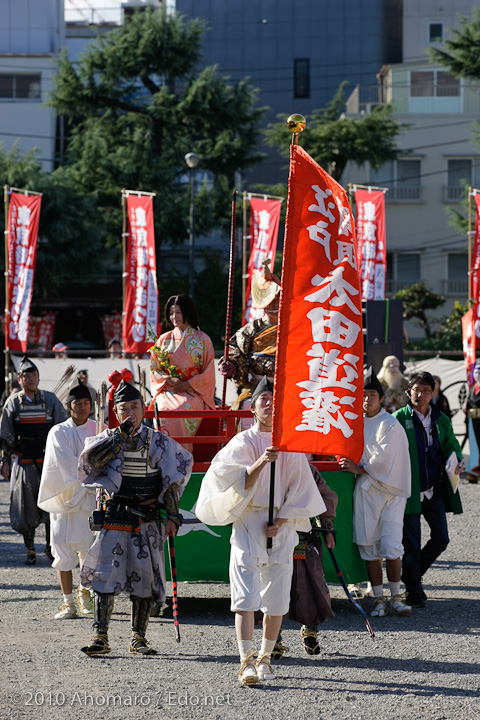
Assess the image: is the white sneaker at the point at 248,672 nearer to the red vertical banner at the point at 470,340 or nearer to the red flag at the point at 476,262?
the red vertical banner at the point at 470,340

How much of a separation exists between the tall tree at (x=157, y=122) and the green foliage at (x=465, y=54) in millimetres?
5878

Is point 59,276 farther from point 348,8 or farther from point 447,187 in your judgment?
point 348,8

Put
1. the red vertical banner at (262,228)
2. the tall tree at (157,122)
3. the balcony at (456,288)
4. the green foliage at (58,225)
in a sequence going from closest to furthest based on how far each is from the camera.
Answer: the red vertical banner at (262,228), the green foliage at (58,225), the tall tree at (157,122), the balcony at (456,288)

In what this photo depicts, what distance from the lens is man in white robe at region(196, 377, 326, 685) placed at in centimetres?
540

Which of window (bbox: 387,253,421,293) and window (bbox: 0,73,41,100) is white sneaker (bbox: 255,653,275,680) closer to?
window (bbox: 387,253,421,293)

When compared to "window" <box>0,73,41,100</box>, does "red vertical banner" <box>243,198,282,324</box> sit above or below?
below

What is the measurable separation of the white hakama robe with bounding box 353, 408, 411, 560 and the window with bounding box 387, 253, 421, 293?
2906 centimetres

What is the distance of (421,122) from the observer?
35625 mm

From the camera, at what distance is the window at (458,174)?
118ft

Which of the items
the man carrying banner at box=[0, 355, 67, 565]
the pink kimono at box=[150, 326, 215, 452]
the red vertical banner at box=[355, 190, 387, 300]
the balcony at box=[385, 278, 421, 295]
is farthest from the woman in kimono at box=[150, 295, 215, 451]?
the balcony at box=[385, 278, 421, 295]

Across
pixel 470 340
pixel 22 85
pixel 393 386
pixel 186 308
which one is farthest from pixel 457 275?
pixel 186 308

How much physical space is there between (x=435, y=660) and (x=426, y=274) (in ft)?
102

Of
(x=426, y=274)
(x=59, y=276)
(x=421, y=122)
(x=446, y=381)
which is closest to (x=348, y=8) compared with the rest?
(x=421, y=122)

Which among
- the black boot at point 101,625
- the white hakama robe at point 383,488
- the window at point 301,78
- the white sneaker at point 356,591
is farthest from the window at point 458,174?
the black boot at point 101,625
